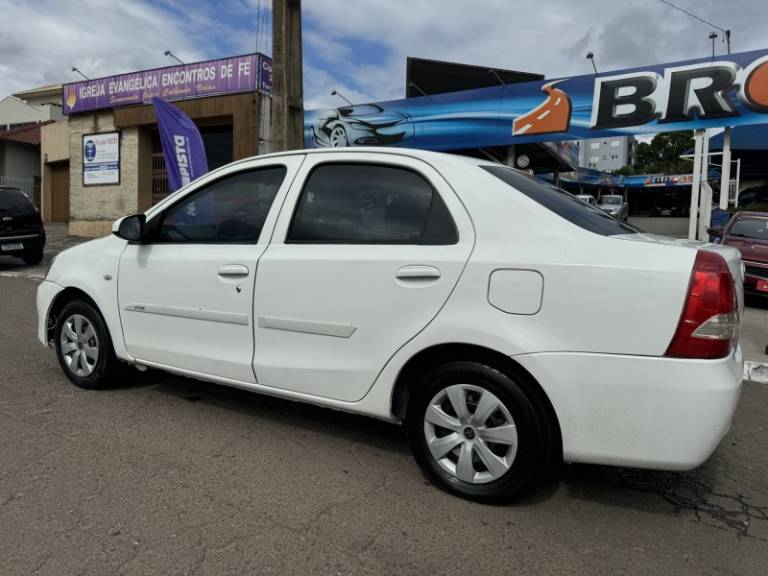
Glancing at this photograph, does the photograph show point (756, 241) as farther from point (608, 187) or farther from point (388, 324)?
point (608, 187)

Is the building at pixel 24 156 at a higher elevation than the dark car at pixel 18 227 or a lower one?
higher

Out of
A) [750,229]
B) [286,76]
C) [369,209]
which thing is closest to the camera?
[369,209]

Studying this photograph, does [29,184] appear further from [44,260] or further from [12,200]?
[12,200]

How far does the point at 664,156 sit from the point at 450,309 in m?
65.9

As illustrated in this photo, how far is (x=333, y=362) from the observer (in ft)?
10.3

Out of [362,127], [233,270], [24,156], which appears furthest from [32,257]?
[24,156]

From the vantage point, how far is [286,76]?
873 cm

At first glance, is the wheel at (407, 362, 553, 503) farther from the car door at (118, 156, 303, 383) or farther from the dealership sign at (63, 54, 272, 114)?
the dealership sign at (63, 54, 272, 114)

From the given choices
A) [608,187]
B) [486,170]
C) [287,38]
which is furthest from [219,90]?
[608,187]

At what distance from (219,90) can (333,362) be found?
14956mm

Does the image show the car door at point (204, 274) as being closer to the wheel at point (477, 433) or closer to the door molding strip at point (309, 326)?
the door molding strip at point (309, 326)

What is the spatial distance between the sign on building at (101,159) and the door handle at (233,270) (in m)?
16.7

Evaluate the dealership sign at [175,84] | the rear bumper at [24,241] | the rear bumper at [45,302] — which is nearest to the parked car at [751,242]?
the rear bumper at [45,302]

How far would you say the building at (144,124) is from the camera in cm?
1581
